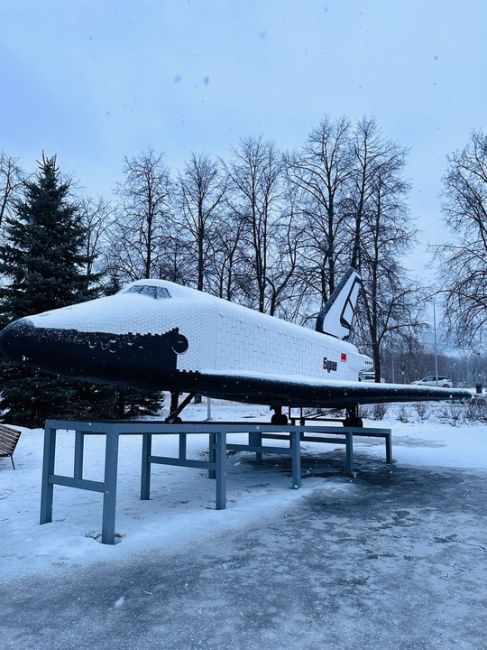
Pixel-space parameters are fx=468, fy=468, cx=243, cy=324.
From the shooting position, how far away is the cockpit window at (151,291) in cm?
677

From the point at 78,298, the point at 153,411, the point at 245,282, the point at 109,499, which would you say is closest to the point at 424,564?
the point at 109,499

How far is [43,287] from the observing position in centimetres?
1625

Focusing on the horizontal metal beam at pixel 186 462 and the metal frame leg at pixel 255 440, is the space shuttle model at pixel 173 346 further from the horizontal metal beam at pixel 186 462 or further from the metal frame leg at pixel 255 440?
the metal frame leg at pixel 255 440

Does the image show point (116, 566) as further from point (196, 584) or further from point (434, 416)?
point (434, 416)

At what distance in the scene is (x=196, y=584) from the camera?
3.85 metres

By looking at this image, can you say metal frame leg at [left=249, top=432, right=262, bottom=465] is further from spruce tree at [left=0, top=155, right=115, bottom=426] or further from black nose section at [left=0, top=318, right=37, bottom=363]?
spruce tree at [left=0, top=155, right=115, bottom=426]

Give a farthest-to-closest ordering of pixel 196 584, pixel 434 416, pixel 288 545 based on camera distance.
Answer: pixel 434 416
pixel 288 545
pixel 196 584

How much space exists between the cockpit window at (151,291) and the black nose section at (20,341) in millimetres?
1715

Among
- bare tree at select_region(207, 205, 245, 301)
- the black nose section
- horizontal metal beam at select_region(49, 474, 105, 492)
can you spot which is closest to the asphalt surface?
horizontal metal beam at select_region(49, 474, 105, 492)

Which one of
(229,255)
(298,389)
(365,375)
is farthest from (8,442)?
(365,375)

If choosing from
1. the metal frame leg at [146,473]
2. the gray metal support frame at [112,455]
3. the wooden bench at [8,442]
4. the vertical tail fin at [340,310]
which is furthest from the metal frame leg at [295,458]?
the vertical tail fin at [340,310]

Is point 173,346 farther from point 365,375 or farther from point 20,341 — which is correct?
point 365,375

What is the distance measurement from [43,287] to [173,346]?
11.5m

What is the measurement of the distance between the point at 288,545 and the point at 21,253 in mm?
16541
